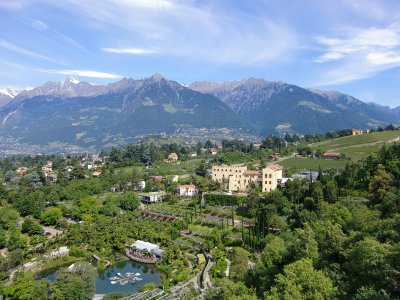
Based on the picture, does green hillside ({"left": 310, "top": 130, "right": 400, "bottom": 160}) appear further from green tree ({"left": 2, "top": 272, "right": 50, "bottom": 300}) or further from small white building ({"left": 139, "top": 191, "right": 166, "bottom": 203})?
green tree ({"left": 2, "top": 272, "right": 50, "bottom": 300})

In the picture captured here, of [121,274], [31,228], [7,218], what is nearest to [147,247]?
[121,274]

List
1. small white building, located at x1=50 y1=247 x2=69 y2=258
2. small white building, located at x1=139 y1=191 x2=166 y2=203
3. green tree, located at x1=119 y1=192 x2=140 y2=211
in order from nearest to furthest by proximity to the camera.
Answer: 1. small white building, located at x1=50 y1=247 x2=69 y2=258
2. green tree, located at x1=119 y1=192 x2=140 y2=211
3. small white building, located at x1=139 y1=191 x2=166 y2=203

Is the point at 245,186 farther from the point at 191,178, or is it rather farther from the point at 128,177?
the point at 128,177

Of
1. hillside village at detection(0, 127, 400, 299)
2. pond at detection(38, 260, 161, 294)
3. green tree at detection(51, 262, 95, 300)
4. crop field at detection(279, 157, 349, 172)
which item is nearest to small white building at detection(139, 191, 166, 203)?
hillside village at detection(0, 127, 400, 299)

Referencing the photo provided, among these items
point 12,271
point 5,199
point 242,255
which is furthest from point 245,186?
point 5,199

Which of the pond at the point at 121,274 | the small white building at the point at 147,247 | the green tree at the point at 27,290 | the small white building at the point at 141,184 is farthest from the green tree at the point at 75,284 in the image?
the small white building at the point at 141,184

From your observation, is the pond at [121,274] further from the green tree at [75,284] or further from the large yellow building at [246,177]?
the large yellow building at [246,177]

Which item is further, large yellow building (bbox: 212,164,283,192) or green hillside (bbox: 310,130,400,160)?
green hillside (bbox: 310,130,400,160)
